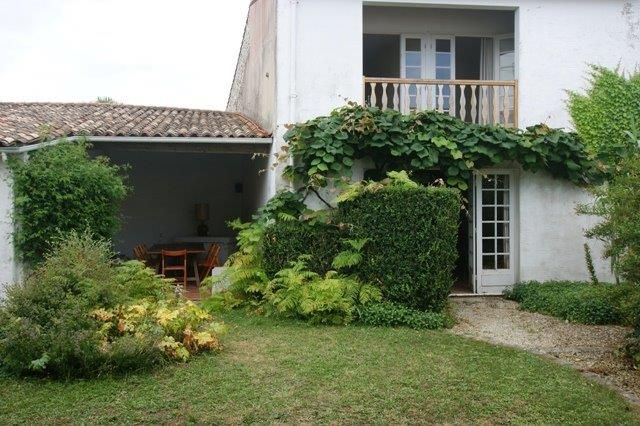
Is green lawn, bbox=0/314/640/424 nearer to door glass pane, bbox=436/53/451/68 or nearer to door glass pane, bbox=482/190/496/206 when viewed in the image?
door glass pane, bbox=482/190/496/206

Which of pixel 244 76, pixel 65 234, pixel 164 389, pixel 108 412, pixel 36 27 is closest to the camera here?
pixel 108 412

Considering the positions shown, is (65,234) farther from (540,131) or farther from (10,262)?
(540,131)

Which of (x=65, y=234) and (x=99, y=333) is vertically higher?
(x=65, y=234)

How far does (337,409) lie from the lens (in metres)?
5.23

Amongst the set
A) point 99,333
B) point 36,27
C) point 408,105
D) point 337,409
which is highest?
point 36,27

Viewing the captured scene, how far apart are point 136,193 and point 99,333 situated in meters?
9.59

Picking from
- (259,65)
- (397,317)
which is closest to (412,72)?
(259,65)

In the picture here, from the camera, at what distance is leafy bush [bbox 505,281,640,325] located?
698cm

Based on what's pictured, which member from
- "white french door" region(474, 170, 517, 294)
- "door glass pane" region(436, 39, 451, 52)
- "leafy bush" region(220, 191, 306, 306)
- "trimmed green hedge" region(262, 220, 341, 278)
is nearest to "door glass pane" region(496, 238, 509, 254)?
"white french door" region(474, 170, 517, 294)

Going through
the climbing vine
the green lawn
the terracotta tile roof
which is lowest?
the green lawn

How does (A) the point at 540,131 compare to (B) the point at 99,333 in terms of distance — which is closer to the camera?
(B) the point at 99,333

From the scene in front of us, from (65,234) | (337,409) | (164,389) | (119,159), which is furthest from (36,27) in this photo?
(337,409)

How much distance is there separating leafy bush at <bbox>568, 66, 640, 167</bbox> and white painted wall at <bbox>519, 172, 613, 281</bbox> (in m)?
0.86

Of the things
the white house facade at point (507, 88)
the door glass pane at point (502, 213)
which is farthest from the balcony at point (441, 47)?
the door glass pane at point (502, 213)
